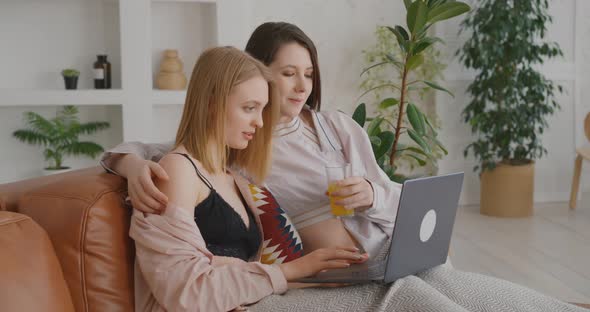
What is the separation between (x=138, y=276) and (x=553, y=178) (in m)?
4.42

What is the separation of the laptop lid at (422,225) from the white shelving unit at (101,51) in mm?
2797

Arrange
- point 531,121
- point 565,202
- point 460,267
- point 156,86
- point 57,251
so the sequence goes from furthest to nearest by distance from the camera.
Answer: point 565,202, point 531,121, point 156,86, point 460,267, point 57,251

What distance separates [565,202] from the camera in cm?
532

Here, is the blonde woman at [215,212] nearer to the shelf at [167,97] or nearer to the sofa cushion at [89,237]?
the sofa cushion at [89,237]

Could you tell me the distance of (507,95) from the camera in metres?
4.74

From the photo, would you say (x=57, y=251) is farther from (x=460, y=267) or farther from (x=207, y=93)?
(x=460, y=267)

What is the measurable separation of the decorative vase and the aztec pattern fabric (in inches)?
105

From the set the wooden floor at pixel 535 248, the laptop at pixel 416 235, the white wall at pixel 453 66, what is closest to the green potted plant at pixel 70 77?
the white wall at pixel 453 66

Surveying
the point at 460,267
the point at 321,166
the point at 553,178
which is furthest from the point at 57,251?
the point at 553,178

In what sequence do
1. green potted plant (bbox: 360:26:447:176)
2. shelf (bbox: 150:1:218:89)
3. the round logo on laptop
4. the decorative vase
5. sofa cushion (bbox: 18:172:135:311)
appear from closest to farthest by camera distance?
sofa cushion (bbox: 18:172:135:311) < the round logo on laptop < the decorative vase < shelf (bbox: 150:1:218:89) < green potted plant (bbox: 360:26:447:176)

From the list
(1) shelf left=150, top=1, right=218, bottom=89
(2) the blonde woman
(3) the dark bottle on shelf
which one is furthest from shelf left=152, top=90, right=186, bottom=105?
Result: (2) the blonde woman

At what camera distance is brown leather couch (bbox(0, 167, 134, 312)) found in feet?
4.16

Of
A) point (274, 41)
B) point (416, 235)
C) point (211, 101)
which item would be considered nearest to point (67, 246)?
point (211, 101)

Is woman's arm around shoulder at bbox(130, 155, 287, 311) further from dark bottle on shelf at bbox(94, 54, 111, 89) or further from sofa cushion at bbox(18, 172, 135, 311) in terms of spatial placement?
dark bottle on shelf at bbox(94, 54, 111, 89)
